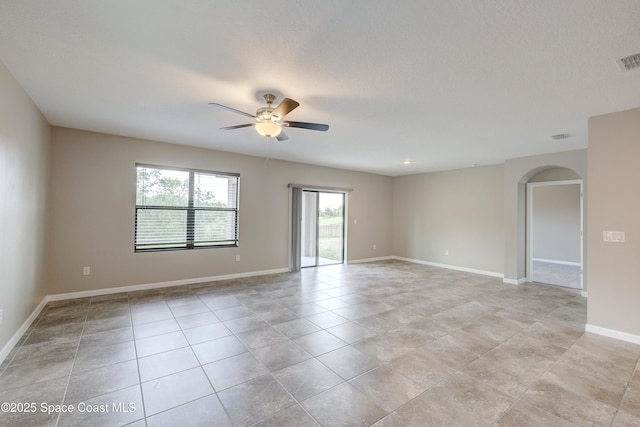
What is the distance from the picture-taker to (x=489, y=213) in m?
6.45

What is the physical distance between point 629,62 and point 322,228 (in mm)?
5995

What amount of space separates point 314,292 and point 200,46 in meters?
3.92

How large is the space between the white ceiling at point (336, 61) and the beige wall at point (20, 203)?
0.24m

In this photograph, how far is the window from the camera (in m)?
4.88

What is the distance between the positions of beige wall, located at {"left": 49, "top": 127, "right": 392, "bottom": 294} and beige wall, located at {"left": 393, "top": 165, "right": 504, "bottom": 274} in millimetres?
3614

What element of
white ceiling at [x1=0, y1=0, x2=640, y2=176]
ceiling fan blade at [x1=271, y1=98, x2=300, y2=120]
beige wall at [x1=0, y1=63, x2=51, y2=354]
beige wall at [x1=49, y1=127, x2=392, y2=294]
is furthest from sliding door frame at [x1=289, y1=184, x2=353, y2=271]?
beige wall at [x1=0, y1=63, x2=51, y2=354]

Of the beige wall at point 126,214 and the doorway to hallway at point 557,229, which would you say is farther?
the doorway to hallway at point 557,229

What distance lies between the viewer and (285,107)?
262cm

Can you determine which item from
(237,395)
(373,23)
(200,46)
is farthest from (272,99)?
(237,395)

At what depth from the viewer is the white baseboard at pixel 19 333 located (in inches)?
99.7

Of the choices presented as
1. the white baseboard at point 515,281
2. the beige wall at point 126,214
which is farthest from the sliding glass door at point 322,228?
the white baseboard at point 515,281

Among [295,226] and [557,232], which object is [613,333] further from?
[557,232]

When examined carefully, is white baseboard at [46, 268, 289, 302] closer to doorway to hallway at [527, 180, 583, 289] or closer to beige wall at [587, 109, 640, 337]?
beige wall at [587, 109, 640, 337]

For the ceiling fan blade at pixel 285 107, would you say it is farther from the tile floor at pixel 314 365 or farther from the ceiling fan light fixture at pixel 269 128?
the tile floor at pixel 314 365
